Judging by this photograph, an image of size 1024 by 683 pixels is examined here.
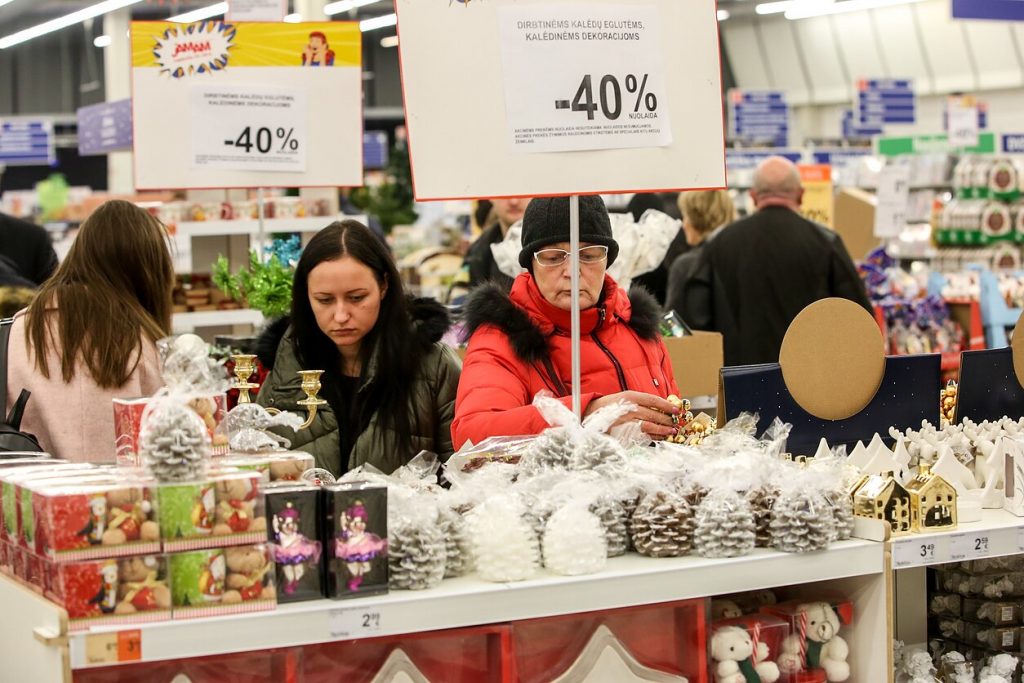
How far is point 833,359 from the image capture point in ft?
9.81

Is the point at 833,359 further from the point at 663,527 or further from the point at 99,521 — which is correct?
the point at 99,521

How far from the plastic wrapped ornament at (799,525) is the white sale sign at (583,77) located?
32.2 inches

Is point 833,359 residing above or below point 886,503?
above

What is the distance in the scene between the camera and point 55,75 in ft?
106

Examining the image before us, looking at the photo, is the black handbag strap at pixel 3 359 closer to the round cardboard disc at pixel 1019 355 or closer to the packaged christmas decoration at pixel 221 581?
the packaged christmas decoration at pixel 221 581

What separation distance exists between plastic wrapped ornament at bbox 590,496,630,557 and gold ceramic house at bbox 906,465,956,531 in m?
0.57

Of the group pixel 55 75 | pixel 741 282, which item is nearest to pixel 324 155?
pixel 741 282

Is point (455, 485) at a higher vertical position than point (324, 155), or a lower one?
lower

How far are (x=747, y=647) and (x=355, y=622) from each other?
735 millimetres

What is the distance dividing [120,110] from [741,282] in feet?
17.4

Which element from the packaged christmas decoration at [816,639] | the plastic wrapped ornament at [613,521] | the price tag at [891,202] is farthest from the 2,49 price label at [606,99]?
the price tag at [891,202]

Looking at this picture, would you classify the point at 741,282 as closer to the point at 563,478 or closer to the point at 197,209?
the point at 197,209

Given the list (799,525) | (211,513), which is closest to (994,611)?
(799,525)

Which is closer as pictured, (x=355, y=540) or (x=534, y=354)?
(x=355, y=540)
